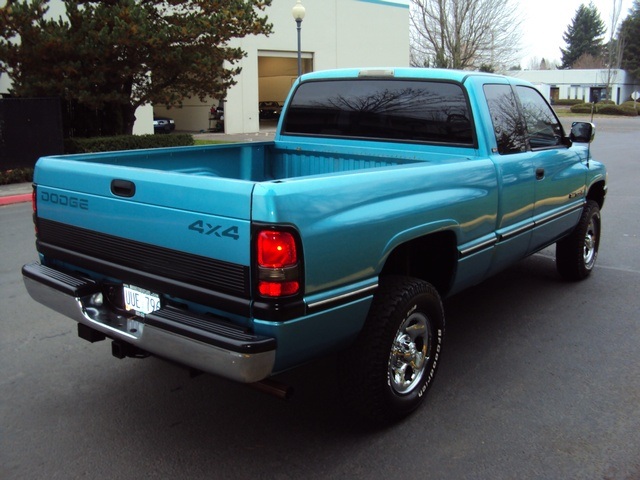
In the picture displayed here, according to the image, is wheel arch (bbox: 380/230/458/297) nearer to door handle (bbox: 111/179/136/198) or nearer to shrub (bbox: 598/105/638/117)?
door handle (bbox: 111/179/136/198)

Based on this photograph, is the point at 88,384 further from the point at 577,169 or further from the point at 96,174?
the point at 577,169

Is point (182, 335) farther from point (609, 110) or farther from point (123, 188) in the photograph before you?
point (609, 110)

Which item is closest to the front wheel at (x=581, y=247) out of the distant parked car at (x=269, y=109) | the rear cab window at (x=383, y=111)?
the rear cab window at (x=383, y=111)

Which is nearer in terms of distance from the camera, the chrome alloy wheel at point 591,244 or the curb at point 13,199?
the chrome alloy wheel at point 591,244

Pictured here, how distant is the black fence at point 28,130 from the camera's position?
14.0 metres

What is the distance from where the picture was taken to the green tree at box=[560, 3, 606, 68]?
92.5m

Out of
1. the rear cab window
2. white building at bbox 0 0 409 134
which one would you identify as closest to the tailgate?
the rear cab window

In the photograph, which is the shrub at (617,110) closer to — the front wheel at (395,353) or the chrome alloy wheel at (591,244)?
the chrome alloy wheel at (591,244)

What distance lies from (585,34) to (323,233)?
10429cm

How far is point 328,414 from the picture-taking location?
362 centimetres

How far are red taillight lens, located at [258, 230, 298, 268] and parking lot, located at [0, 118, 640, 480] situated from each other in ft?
3.61

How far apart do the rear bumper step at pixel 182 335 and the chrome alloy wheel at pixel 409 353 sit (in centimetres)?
98

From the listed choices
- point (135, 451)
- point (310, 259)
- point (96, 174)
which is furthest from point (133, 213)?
point (135, 451)

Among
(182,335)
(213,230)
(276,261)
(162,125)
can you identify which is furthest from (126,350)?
(162,125)
